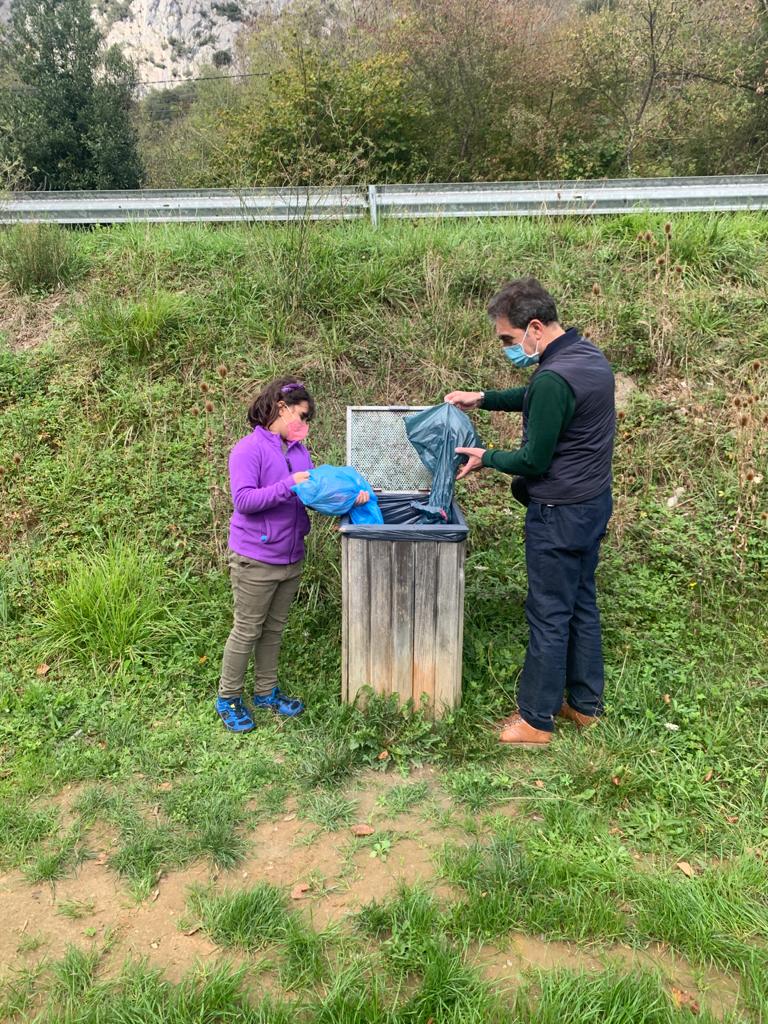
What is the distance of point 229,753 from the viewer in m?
3.14

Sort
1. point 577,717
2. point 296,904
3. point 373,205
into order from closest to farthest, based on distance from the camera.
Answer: point 296,904, point 577,717, point 373,205

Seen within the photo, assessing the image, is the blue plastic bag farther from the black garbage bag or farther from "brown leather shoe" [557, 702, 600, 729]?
"brown leather shoe" [557, 702, 600, 729]

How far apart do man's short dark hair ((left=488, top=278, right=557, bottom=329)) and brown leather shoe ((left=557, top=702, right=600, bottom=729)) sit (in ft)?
6.14

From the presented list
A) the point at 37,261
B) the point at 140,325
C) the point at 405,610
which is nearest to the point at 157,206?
the point at 37,261

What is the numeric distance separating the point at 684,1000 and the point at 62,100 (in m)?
16.6

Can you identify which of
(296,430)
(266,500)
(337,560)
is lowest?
(337,560)

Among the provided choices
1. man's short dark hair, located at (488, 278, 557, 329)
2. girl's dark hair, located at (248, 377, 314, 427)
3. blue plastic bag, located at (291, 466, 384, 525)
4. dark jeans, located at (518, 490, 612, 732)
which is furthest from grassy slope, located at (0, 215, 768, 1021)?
man's short dark hair, located at (488, 278, 557, 329)

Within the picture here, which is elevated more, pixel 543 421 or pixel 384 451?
pixel 543 421

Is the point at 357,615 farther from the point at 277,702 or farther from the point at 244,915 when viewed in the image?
the point at 244,915

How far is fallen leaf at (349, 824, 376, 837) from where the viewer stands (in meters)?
2.70

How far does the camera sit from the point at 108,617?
3.80m

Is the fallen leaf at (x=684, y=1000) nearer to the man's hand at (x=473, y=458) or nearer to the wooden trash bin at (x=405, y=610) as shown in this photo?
the wooden trash bin at (x=405, y=610)

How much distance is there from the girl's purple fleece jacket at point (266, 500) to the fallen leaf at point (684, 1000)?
7.01 feet

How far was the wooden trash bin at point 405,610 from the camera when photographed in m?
3.07
